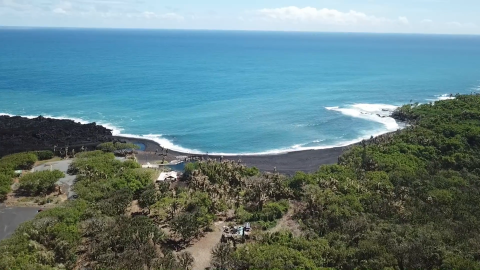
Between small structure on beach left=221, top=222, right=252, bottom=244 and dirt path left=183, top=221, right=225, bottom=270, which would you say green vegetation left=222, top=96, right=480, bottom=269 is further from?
dirt path left=183, top=221, right=225, bottom=270

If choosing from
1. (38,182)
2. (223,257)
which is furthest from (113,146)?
(223,257)

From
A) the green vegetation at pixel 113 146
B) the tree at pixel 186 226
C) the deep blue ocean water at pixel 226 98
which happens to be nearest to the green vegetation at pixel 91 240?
Result: the tree at pixel 186 226

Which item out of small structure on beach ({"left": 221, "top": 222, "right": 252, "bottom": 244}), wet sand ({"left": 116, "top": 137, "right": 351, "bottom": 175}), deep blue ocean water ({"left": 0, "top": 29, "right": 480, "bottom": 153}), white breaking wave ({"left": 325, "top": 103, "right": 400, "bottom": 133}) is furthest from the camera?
white breaking wave ({"left": 325, "top": 103, "right": 400, "bottom": 133})

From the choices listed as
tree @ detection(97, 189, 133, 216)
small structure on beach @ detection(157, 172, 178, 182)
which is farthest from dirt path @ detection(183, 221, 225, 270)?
small structure on beach @ detection(157, 172, 178, 182)

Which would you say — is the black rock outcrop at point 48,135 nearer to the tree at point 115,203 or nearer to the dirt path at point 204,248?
the tree at point 115,203

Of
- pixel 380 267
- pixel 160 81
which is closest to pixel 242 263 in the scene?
pixel 380 267

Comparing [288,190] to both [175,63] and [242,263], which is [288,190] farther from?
[175,63]

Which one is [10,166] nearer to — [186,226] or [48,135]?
[48,135]
